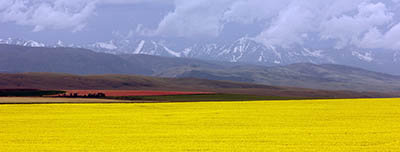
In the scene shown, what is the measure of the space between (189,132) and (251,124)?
5.43 m

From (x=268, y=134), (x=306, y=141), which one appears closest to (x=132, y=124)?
(x=268, y=134)

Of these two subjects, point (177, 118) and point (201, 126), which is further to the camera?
point (177, 118)

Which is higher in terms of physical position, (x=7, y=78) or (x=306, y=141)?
(x=7, y=78)

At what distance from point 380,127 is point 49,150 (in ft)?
61.6

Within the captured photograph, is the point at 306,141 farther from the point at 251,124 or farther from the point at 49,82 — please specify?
the point at 49,82

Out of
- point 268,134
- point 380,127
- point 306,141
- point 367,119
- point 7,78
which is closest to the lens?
point 306,141

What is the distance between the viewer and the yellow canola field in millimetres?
26844

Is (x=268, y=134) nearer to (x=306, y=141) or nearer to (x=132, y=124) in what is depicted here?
(x=306, y=141)

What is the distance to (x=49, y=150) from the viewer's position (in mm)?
25766

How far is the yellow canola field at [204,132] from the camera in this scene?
2684cm

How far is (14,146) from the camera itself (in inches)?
1059

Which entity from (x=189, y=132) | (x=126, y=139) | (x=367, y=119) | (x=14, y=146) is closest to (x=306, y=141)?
(x=189, y=132)

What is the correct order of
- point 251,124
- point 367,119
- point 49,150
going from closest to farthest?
point 49,150
point 251,124
point 367,119

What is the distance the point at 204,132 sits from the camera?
104 ft
